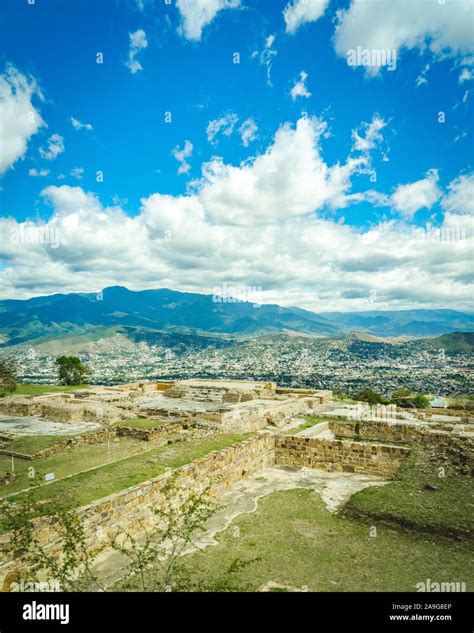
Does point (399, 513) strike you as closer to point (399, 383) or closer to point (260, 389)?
point (260, 389)

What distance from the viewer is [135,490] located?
9156 millimetres

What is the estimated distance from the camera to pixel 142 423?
62.0 ft

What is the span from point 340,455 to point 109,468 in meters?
8.10

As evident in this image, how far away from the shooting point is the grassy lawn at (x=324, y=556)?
7.05 meters

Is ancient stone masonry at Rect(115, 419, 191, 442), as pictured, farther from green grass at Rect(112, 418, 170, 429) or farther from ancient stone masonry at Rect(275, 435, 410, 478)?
ancient stone masonry at Rect(275, 435, 410, 478)

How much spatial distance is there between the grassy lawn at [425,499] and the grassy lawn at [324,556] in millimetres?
365

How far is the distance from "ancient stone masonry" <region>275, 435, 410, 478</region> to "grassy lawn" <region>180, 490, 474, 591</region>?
154 inches

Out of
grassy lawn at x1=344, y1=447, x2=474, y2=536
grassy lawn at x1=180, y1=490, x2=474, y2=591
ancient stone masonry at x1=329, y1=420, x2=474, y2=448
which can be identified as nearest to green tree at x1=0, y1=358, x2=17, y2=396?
ancient stone masonry at x1=329, y1=420, x2=474, y2=448

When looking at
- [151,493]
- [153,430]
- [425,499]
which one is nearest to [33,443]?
[153,430]

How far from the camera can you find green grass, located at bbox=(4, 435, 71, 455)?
14589 mm

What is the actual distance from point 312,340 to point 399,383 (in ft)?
301
